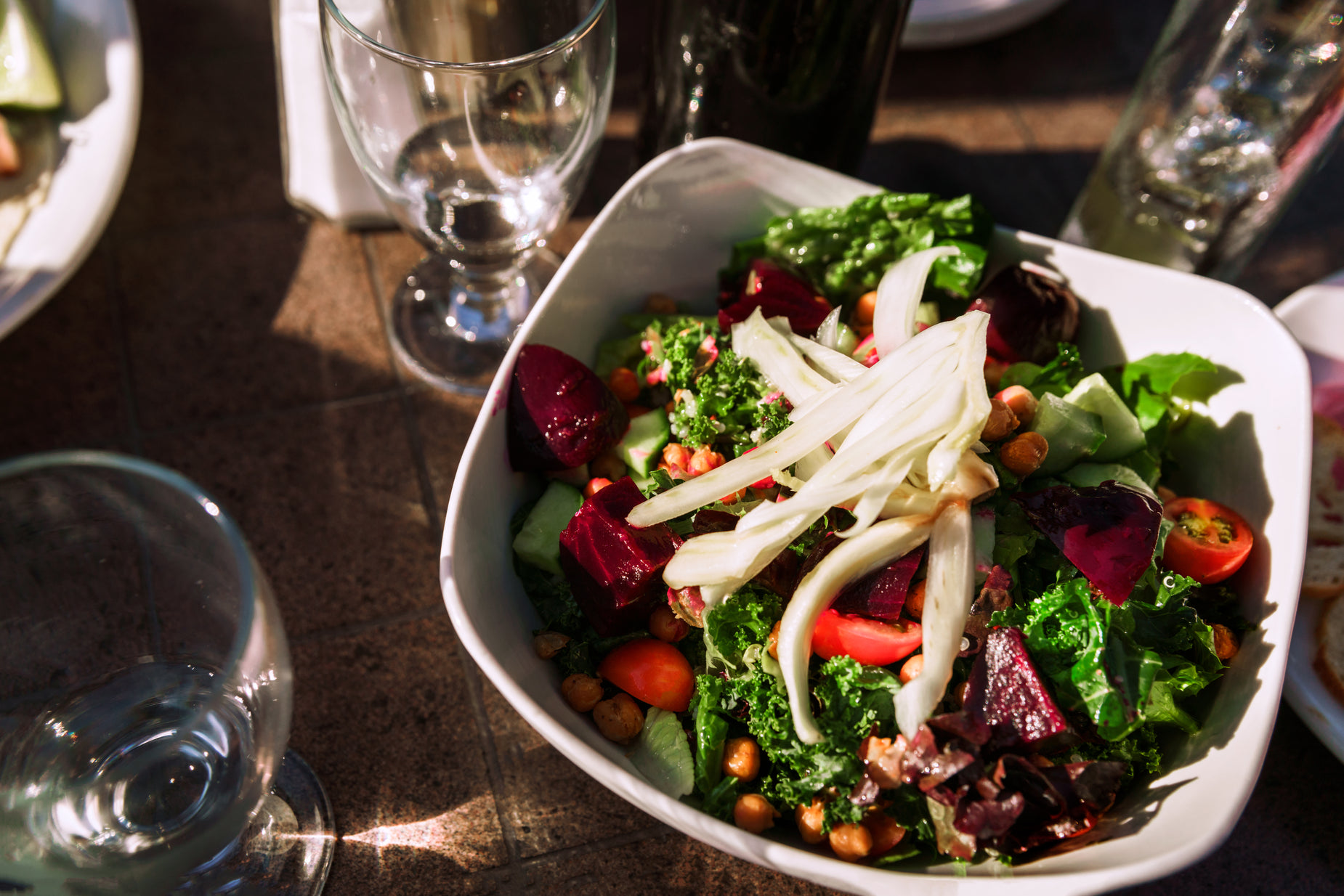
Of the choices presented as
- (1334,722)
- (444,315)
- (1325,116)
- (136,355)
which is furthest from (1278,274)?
(136,355)

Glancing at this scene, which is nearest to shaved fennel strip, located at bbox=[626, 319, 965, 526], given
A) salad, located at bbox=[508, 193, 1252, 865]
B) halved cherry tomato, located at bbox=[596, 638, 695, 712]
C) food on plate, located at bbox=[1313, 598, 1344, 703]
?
salad, located at bbox=[508, 193, 1252, 865]

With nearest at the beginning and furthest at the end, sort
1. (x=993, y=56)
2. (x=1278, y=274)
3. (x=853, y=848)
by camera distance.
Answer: (x=853, y=848) → (x=1278, y=274) → (x=993, y=56)

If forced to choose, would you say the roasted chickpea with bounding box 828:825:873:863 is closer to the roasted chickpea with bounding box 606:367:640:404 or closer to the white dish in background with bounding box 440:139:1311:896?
the white dish in background with bounding box 440:139:1311:896

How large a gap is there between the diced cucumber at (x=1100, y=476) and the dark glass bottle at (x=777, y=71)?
47 cm

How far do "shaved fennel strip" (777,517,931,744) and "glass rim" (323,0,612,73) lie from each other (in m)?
0.48

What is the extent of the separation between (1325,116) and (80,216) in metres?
1.34

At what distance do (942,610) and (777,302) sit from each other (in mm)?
331

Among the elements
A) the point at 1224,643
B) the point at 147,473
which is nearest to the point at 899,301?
the point at 1224,643

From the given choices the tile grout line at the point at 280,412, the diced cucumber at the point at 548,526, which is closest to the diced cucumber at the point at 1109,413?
the diced cucumber at the point at 548,526

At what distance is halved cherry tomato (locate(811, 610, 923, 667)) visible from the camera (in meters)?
0.73

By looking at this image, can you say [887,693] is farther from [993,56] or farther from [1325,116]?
[993,56]

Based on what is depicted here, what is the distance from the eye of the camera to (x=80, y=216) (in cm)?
107

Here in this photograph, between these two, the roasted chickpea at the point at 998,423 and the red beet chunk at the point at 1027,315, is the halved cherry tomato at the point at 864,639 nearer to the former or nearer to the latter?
the roasted chickpea at the point at 998,423

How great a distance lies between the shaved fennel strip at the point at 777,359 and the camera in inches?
32.8
